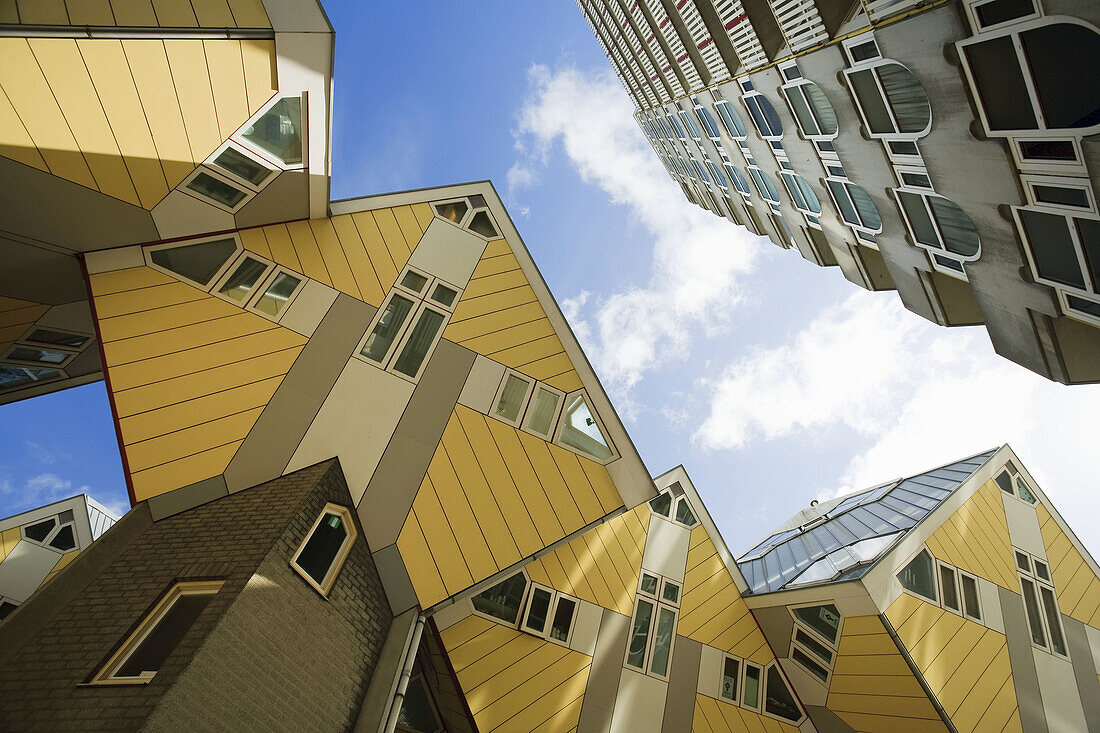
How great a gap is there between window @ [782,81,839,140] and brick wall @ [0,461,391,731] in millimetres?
14023

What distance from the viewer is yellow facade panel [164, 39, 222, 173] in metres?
7.11

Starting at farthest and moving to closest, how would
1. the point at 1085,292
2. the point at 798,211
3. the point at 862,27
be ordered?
the point at 798,211
the point at 862,27
the point at 1085,292

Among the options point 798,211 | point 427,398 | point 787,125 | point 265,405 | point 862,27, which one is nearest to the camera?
point 265,405

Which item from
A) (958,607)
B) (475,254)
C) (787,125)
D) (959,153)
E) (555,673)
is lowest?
(958,607)

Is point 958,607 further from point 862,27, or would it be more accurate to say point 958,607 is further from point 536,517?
point 862,27

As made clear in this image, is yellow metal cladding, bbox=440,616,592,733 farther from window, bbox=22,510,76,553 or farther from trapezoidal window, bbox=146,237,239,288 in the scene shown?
window, bbox=22,510,76,553

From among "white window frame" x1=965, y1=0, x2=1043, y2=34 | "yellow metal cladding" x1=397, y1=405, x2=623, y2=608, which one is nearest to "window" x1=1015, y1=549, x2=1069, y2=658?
"yellow metal cladding" x1=397, y1=405, x2=623, y2=608

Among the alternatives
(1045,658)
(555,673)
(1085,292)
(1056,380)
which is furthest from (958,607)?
(555,673)

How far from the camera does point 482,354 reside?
1027cm

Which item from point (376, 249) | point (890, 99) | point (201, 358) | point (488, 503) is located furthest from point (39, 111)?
point (890, 99)

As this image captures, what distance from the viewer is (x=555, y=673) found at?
10.4 meters

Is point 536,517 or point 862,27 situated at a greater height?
point 862,27

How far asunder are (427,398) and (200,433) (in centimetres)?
385

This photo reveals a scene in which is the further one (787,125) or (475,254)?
(787,125)
